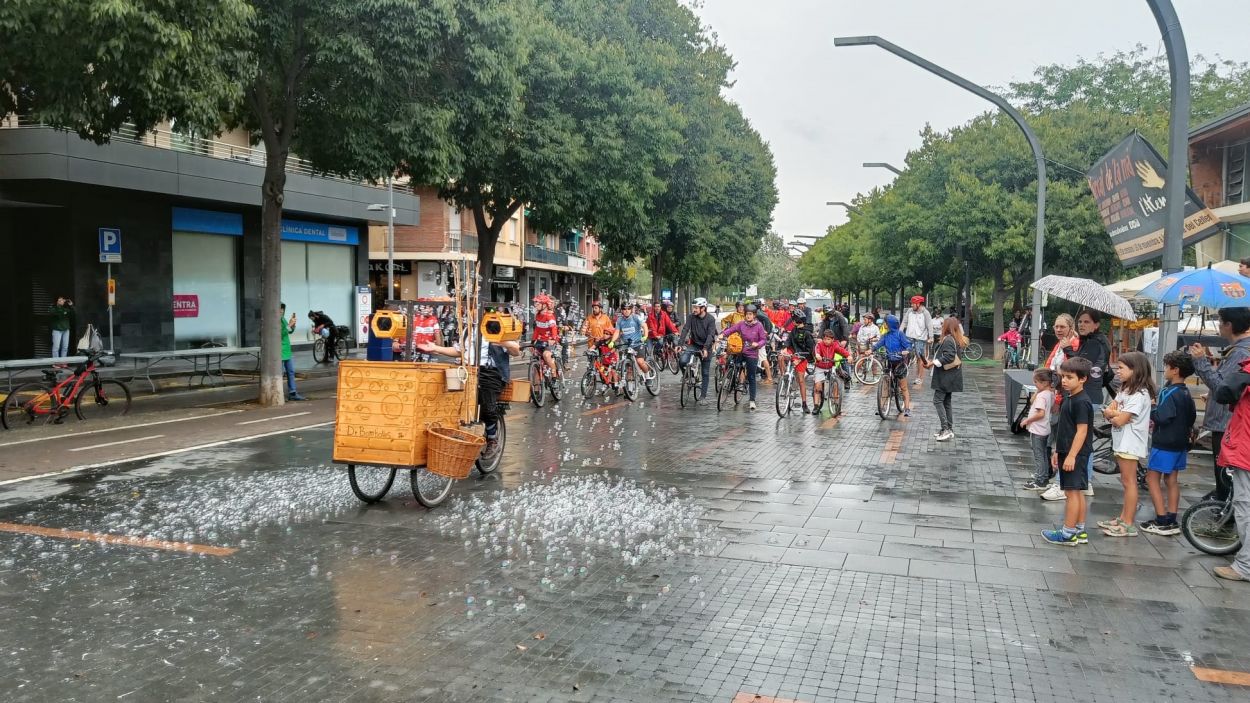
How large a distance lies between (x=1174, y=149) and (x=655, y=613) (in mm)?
6909

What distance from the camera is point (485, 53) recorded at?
53.4ft

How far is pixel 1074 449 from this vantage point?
22.4 ft

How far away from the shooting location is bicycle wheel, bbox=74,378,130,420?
14.0 m

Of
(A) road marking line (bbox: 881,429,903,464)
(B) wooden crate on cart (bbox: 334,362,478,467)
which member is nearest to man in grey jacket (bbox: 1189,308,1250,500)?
(A) road marking line (bbox: 881,429,903,464)

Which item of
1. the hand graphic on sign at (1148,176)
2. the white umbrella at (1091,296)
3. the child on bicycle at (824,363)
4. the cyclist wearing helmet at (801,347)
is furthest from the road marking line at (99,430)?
the hand graphic on sign at (1148,176)

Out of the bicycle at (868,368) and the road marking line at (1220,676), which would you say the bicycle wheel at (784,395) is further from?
the road marking line at (1220,676)

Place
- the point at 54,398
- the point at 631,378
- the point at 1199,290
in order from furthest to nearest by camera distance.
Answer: the point at 631,378 → the point at 54,398 → the point at 1199,290

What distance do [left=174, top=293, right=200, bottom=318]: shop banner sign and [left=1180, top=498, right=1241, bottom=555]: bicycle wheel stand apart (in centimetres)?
2456

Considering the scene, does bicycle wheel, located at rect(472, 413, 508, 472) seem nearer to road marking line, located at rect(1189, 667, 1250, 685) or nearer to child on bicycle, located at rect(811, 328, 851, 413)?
road marking line, located at rect(1189, 667, 1250, 685)

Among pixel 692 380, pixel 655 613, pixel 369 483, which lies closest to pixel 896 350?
pixel 692 380

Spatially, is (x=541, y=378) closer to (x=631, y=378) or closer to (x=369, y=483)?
(x=631, y=378)

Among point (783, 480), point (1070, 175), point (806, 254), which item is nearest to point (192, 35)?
point (783, 480)

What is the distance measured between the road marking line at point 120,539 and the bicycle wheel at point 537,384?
880 centimetres

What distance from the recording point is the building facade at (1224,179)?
818 inches
